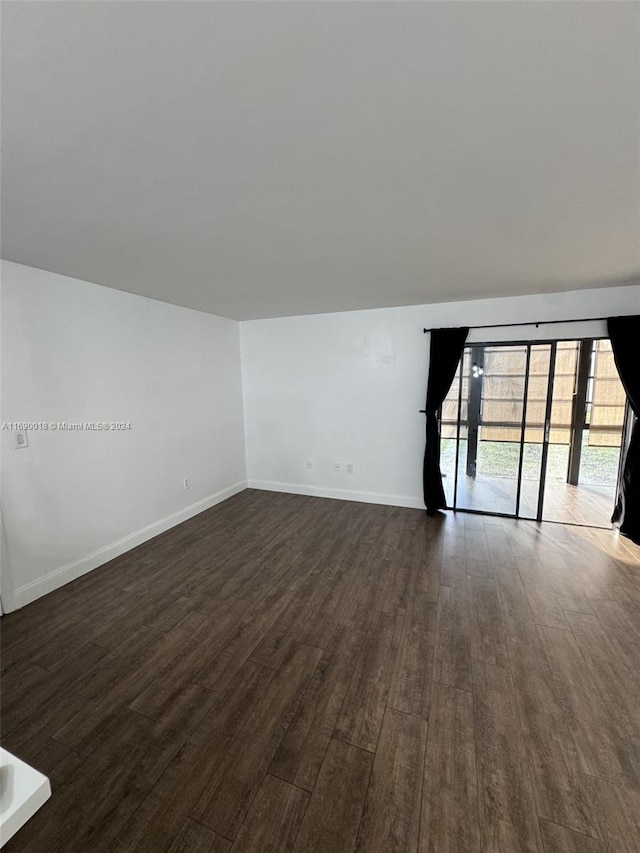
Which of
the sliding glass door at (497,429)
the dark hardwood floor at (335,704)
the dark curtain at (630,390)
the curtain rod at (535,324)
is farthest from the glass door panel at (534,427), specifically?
the dark hardwood floor at (335,704)

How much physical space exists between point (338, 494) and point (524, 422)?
2370 millimetres

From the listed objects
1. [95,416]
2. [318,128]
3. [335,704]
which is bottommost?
[335,704]

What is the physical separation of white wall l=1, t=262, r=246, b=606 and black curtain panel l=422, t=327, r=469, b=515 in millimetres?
2667

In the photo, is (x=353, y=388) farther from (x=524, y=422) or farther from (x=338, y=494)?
(x=524, y=422)

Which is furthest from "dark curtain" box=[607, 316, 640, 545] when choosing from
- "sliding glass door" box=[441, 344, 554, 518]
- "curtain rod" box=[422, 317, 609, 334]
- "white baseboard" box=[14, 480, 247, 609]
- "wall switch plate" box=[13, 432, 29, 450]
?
"wall switch plate" box=[13, 432, 29, 450]

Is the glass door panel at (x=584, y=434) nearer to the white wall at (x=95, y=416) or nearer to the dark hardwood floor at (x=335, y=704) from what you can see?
the dark hardwood floor at (x=335, y=704)

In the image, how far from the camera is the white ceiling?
826 millimetres

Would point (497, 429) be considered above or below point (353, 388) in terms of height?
below

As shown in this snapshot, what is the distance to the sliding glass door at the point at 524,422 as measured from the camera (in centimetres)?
377

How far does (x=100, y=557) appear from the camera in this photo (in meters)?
3.09

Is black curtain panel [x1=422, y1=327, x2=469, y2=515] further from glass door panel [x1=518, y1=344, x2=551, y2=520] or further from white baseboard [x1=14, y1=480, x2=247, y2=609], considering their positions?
white baseboard [x1=14, y1=480, x2=247, y2=609]

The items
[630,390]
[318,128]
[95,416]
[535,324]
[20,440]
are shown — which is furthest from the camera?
[535,324]

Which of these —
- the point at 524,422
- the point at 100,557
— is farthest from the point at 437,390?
the point at 100,557

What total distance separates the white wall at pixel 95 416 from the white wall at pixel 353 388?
79 cm
